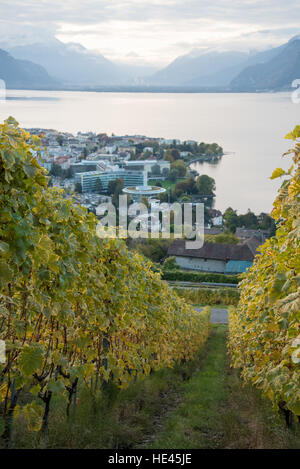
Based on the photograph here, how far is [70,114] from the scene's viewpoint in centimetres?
12938

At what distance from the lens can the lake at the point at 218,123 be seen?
7066 cm

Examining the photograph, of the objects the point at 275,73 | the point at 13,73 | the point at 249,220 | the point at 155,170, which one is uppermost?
the point at 275,73

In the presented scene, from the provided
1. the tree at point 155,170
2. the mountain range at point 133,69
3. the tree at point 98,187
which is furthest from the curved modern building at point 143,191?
the mountain range at point 133,69

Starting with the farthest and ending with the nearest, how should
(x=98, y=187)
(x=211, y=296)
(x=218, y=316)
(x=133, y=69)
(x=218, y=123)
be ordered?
1. (x=133, y=69)
2. (x=218, y=123)
3. (x=98, y=187)
4. (x=211, y=296)
5. (x=218, y=316)

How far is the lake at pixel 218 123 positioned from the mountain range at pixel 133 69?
3453 millimetres

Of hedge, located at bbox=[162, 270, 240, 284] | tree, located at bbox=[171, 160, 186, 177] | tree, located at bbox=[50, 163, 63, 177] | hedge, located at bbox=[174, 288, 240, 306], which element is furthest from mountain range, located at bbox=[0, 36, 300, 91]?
hedge, located at bbox=[174, 288, 240, 306]

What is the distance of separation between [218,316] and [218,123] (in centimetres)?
12918

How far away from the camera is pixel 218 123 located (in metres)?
145

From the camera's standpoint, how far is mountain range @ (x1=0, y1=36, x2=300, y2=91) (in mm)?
63356

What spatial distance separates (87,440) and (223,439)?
162 centimetres

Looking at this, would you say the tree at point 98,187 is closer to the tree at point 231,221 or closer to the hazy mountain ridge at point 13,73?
the hazy mountain ridge at point 13,73

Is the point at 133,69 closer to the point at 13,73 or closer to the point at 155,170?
the point at 155,170

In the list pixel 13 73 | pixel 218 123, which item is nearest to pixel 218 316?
pixel 13 73

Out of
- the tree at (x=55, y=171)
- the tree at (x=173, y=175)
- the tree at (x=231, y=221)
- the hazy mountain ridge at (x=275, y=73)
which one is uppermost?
the hazy mountain ridge at (x=275, y=73)
